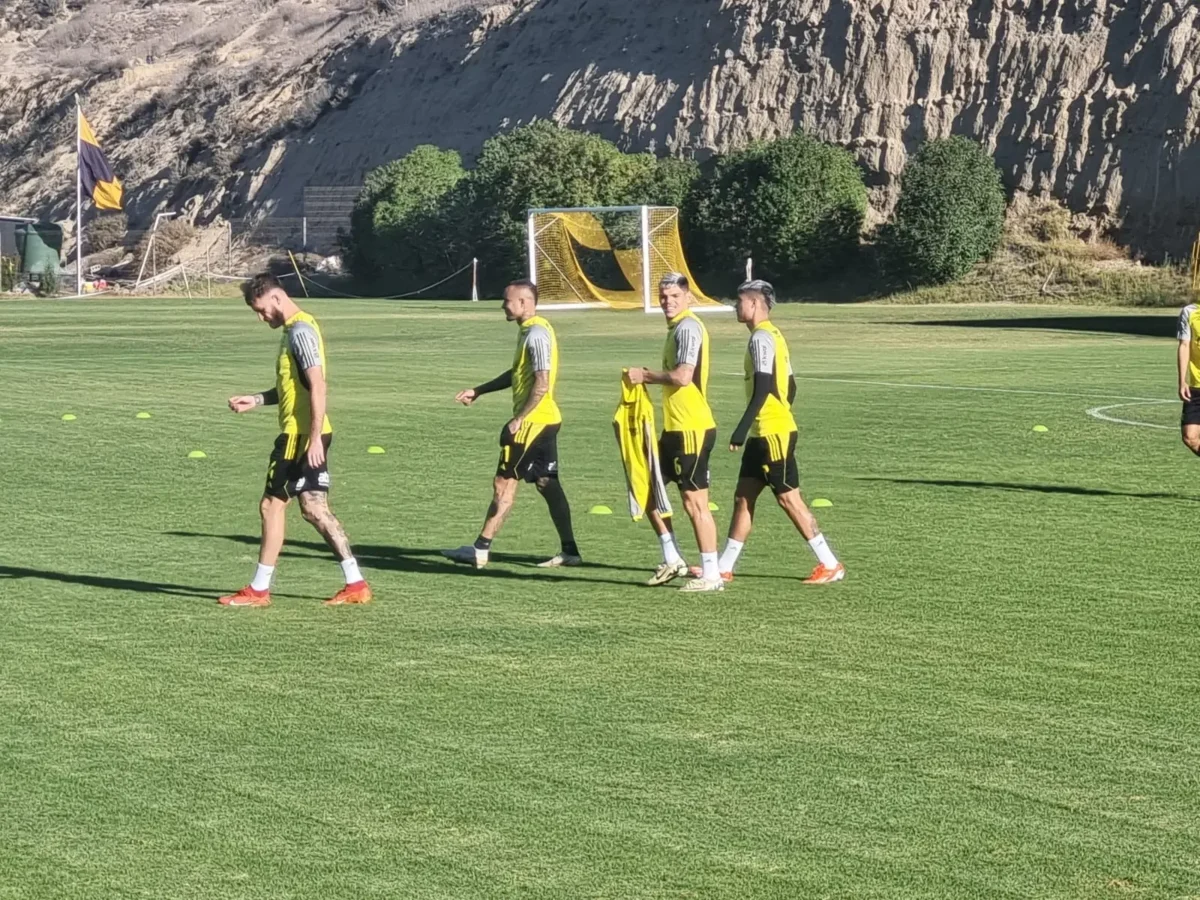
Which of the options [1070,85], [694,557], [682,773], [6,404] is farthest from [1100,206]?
[682,773]

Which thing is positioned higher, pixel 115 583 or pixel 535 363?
pixel 535 363

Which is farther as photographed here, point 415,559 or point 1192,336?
point 1192,336

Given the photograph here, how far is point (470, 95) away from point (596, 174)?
23.8m

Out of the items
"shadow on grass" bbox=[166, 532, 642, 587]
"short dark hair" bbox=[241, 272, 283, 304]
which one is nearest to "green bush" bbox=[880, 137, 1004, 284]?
"shadow on grass" bbox=[166, 532, 642, 587]

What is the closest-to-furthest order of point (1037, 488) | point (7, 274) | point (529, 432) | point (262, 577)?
1. point (262, 577)
2. point (529, 432)
3. point (1037, 488)
4. point (7, 274)

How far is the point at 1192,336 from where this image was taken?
13945mm

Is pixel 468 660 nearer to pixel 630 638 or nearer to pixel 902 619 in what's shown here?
pixel 630 638

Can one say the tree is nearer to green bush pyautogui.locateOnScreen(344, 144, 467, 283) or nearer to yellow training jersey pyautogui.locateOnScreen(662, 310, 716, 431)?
green bush pyautogui.locateOnScreen(344, 144, 467, 283)

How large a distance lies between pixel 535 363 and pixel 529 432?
445 millimetres

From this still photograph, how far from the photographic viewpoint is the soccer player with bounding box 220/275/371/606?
968 centimetres

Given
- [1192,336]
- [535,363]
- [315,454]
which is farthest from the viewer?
[1192,336]

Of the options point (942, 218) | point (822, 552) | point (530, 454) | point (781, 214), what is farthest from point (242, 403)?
point (781, 214)

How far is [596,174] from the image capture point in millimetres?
73688

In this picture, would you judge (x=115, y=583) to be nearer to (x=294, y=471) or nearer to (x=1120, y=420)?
(x=294, y=471)
